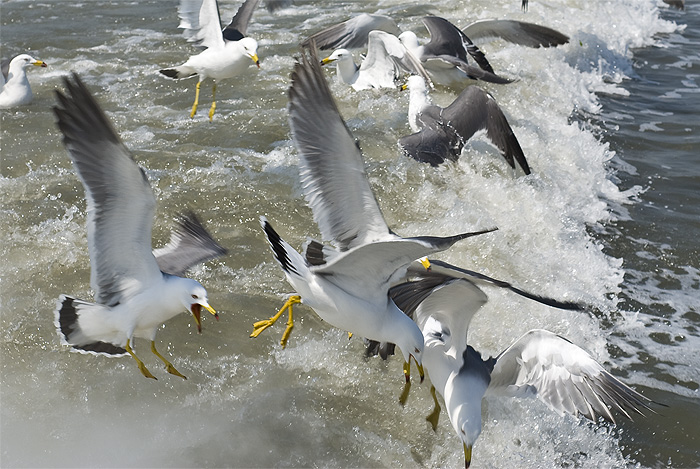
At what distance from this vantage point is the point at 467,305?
3.75 meters

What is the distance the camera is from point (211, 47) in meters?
6.85

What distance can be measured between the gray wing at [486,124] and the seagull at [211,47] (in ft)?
6.03

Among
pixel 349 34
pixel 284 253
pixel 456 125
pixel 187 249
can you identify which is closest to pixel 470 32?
pixel 349 34

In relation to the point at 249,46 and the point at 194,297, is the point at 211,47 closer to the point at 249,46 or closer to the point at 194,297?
the point at 249,46

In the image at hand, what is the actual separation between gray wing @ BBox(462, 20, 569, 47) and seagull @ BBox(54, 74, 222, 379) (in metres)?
7.06

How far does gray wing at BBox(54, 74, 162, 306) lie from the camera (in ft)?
10.3

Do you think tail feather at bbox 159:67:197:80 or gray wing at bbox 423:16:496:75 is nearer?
tail feather at bbox 159:67:197:80

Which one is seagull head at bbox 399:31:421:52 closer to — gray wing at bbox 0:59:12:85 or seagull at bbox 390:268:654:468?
gray wing at bbox 0:59:12:85

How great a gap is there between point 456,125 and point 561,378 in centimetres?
327

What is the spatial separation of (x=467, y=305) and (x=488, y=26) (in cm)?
676

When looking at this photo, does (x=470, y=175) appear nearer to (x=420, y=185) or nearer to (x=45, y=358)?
(x=420, y=185)

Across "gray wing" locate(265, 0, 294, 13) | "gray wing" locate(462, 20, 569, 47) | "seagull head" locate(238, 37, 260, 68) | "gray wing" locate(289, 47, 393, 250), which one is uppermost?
"gray wing" locate(289, 47, 393, 250)

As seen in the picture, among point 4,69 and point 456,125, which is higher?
point 4,69

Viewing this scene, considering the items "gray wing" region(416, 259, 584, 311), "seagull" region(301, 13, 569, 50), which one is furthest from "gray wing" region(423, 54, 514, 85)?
"gray wing" region(416, 259, 584, 311)
